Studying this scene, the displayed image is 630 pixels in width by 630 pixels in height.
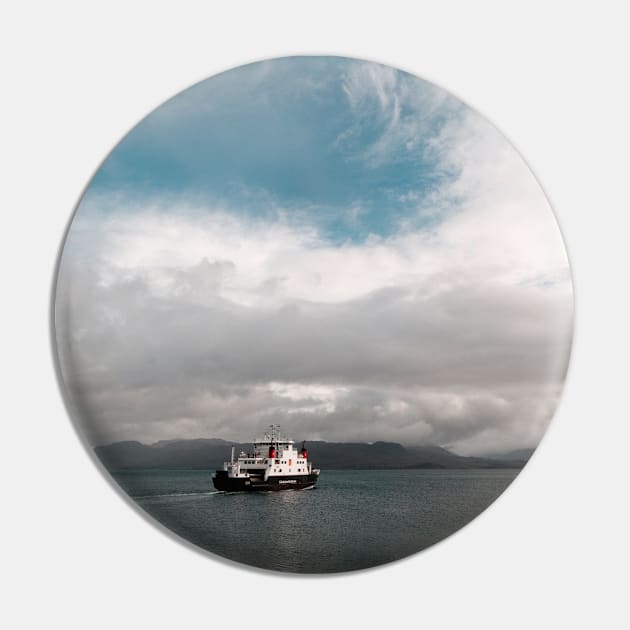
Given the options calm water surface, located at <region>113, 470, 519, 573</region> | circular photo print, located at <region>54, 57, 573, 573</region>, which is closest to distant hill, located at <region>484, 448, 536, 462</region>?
circular photo print, located at <region>54, 57, 573, 573</region>

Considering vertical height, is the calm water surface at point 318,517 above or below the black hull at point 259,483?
below

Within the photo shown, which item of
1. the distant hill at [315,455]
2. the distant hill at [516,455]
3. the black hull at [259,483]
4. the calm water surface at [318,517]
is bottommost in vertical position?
the calm water surface at [318,517]

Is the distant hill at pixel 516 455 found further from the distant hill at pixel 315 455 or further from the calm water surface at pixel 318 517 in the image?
the calm water surface at pixel 318 517

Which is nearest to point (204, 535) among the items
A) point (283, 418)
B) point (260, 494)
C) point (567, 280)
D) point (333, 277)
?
point (260, 494)

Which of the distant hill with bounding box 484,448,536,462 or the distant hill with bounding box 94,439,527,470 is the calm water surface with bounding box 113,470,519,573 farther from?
the distant hill with bounding box 484,448,536,462

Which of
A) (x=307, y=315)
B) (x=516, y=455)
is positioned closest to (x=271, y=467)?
(x=307, y=315)

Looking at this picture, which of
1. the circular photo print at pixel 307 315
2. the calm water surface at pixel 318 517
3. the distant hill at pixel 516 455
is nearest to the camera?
the circular photo print at pixel 307 315

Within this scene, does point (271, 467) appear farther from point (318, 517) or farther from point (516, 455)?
point (516, 455)

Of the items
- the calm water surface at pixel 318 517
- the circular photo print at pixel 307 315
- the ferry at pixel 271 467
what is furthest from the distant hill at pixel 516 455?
the ferry at pixel 271 467
